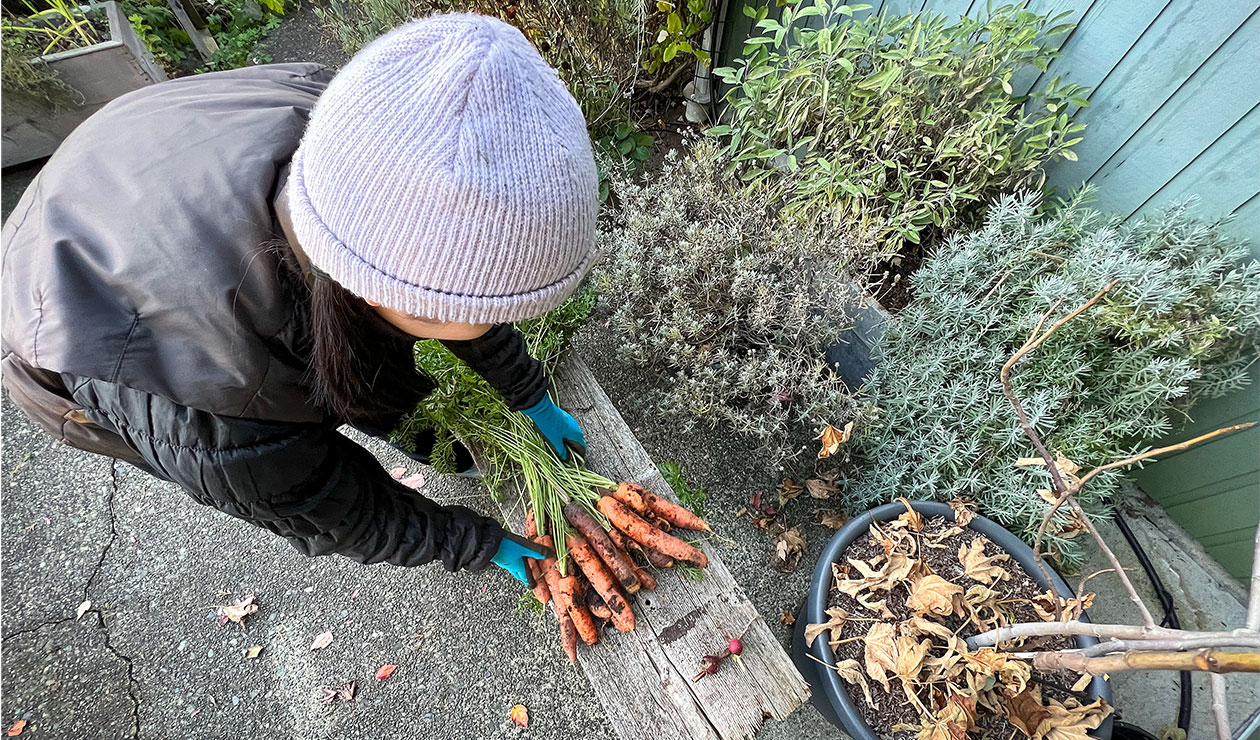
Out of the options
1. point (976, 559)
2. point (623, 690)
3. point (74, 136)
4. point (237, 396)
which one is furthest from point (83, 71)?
point (976, 559)

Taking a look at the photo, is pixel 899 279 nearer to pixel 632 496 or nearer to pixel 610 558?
pixel 632 496

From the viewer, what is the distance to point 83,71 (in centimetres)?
323

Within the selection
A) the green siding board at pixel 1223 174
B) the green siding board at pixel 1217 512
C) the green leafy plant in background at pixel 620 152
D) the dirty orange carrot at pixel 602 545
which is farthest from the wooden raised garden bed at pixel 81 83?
the green siding board at pixel 1217 512

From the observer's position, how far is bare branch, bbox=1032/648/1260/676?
31.5 inches

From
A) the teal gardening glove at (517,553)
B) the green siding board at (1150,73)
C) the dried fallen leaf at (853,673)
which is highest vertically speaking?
the green siding board at (1150,73)

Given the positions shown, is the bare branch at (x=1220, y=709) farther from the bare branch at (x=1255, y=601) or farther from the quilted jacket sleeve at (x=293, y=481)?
the quilted jacket sleeve at (x=293, y=481)

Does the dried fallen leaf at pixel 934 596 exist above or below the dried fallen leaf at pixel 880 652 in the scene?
above

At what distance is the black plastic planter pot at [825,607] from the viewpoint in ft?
5.05

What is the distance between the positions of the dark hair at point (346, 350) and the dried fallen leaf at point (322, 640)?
134 cm

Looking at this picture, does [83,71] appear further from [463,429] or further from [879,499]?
[879,499]

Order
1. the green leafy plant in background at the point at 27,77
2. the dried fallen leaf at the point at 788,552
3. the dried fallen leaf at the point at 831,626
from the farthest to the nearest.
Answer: the green leafy plant in background at the point at 27,77, the dried fallen leaf at the point at 788,552, the dried fallen leaf at the point at 831,626

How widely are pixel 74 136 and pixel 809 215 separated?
2.30 meters

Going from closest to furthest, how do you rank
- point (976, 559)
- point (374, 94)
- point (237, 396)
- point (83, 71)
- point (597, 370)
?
1. point (374, 94)
2. point (237, 396)
3. point (976, 559)
4. point (597, 370)
5. point (83, 71)

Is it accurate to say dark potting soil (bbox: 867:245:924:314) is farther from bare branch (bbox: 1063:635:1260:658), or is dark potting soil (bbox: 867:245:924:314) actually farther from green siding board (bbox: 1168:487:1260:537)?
bare branch (bbox: 1063:635:1260:658)
